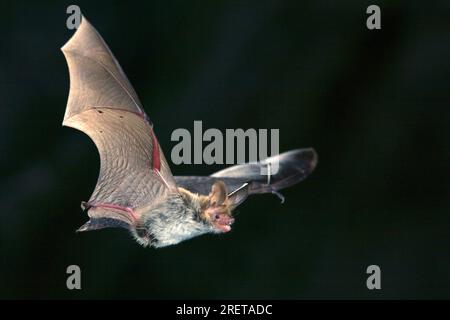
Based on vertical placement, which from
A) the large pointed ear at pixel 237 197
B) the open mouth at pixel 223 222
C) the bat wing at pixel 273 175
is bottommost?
the open mouth at pixel 223 222

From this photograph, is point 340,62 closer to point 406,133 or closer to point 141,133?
point 406,133

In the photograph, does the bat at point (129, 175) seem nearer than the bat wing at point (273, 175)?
Yes

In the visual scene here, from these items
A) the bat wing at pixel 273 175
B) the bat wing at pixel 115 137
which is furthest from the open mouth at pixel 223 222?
the bat wing at pixel 273 175

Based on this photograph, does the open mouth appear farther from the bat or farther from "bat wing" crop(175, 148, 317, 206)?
"bat wing" crop(175, 148, 317, 206)

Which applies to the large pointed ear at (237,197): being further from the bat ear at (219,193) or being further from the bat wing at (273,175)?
the bat wing at (273,175)

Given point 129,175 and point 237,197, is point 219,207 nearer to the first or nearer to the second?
point 237,197

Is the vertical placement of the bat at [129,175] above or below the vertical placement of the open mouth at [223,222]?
above

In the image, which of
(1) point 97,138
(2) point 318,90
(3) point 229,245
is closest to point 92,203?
(1) point 97,138
